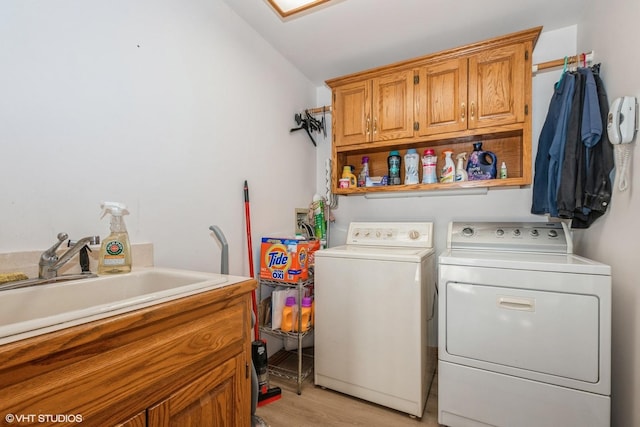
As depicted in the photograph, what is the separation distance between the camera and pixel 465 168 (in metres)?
2.12

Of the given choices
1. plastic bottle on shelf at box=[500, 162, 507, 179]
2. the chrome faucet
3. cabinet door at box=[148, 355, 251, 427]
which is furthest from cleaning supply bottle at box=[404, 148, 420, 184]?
the chrome faucet

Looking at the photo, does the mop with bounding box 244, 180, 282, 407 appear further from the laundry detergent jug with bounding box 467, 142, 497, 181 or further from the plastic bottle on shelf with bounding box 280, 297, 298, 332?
the laundry detergent jug with bounding box 467, 142, 497, 181

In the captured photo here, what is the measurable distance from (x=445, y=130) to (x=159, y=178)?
5.94 feet

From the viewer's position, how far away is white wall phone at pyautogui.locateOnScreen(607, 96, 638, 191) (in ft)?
3.97

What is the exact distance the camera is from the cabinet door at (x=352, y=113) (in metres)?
2.22

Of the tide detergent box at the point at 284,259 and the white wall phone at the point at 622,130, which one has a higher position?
the white wall phone at the point at 622,130

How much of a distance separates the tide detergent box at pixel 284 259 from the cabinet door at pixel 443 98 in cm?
122

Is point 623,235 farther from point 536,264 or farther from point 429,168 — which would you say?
point 429,168

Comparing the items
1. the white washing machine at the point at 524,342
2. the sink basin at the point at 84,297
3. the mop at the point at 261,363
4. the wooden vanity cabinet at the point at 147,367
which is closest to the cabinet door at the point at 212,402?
the wooden vanity cabinet at the point at 147,367

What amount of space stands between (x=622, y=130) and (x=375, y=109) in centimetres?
138

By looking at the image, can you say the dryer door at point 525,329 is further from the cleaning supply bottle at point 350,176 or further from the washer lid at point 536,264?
the cleaning supply bottle at point 350,176

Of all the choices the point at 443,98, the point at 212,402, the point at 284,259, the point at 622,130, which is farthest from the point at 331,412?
the point at 443,98

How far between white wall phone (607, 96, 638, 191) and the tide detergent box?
1642 millimetres

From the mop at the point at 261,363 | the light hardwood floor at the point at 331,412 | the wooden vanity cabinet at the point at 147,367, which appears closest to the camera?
the wooden vanity cabinet at the point at 147,367
